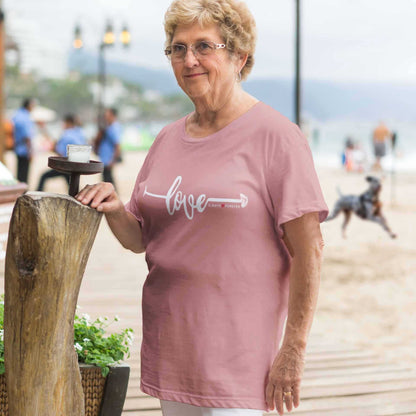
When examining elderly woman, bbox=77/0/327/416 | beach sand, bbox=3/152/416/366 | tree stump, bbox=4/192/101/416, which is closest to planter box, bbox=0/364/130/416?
tree stump, bbox=4/192/101/416

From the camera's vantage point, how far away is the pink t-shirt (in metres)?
1.79

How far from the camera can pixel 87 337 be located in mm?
2459

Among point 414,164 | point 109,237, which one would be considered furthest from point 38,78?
point 109,237

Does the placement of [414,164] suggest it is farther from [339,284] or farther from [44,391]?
[44,391]

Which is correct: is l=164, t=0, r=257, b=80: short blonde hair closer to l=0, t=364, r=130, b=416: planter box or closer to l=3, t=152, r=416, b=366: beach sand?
l=0, t=364, r=130, b=416: planter box

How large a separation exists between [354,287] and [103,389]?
5.74m

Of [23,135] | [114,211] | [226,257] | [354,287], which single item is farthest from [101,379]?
[23,135]

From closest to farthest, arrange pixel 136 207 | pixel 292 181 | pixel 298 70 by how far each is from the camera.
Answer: pixel 292 181, pixel 136 207, pixel 298 70

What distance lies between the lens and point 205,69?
1.86 m

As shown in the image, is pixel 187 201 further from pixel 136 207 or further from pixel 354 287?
pixel 354 287

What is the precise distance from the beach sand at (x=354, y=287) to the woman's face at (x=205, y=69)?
2.69m

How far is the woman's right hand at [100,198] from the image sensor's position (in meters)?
1.89

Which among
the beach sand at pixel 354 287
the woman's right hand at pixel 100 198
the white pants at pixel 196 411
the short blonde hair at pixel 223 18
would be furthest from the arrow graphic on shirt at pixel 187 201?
the beach sand at pixel 354 287

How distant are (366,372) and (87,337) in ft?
7.48
